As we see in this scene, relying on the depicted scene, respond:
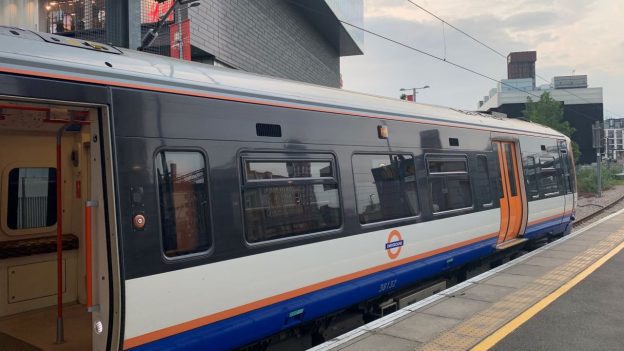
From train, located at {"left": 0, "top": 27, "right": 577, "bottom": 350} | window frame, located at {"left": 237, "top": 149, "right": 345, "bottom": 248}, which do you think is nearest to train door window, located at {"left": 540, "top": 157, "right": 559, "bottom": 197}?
train, located at {"left": 0, "top": 27, "right": 577, "bottom": 350}

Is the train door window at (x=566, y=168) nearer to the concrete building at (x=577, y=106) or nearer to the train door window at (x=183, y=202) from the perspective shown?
the train door window at (x=183, y=202)

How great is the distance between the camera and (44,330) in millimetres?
4898

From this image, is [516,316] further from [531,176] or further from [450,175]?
[531,176]

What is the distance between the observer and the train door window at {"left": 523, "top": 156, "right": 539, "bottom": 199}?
10086 mm

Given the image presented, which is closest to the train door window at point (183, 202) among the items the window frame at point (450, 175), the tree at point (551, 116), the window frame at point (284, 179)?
the window frame at point (284, 179)

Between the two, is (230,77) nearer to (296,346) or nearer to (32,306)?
(296,346)

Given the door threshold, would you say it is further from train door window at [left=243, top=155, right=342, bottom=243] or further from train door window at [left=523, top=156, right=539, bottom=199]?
train door window at [left=243, top=155, right=342, bottom=243]

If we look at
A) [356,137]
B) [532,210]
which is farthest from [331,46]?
[356,137]

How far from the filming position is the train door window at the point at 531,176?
33.1 ft

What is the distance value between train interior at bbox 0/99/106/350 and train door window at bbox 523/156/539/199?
8077 mm

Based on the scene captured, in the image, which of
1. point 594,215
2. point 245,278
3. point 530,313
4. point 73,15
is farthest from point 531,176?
point 73,15

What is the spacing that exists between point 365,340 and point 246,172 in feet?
6.45

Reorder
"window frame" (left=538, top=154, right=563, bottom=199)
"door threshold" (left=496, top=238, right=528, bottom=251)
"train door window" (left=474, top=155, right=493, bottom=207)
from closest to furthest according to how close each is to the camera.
→ "train door window" (left=474, top=155, right=493, bottom=207) < "door threshold" (left=496, top=238, right=528, bottom=251) < "window frame" (left=538, top=154, right=563, bottom=199)

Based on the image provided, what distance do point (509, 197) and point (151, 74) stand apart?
733cm
